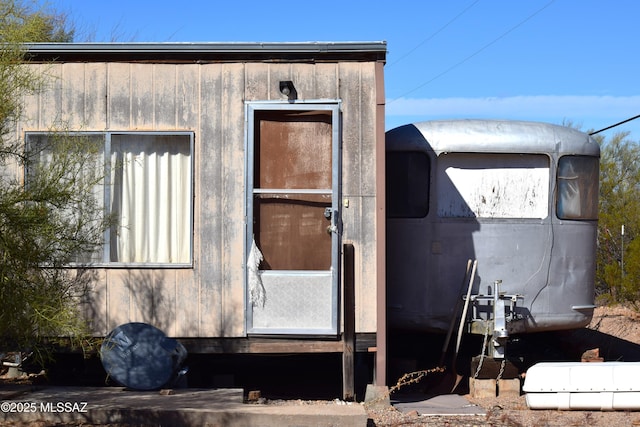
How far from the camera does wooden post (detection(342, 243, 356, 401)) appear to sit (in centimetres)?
723

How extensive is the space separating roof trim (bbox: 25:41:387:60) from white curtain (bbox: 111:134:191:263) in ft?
2.58

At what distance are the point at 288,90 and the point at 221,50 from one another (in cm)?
74

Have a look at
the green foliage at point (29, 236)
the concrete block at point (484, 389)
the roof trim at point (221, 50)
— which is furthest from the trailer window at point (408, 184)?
the green foliage at point (29, 236)

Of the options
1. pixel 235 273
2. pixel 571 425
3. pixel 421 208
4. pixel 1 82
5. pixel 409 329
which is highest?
pixel 1 82

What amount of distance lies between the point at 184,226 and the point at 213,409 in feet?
6.27

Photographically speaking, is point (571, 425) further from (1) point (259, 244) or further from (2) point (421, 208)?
(1) point (259, 244)

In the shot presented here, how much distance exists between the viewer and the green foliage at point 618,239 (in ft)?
46.9

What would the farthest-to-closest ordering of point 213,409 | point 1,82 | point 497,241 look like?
point 497,241
point 213,409
point 1,82

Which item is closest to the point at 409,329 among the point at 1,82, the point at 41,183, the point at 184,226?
the point at 184,226

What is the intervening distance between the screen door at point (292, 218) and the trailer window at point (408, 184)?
4.27ft

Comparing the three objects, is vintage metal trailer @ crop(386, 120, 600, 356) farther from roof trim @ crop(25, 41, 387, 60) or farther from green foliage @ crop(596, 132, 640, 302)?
green foliage @ crop(596, 132, 640, 302)

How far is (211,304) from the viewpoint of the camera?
7.35 m

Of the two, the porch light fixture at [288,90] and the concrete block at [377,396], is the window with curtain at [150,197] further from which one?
the concrete block at [377,396]

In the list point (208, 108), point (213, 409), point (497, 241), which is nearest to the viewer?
point (213, 409)
